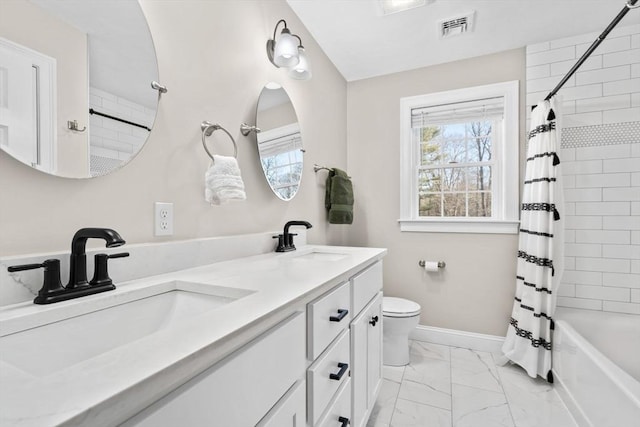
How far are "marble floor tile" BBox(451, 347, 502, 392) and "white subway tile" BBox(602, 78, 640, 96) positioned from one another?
2098 millimetres

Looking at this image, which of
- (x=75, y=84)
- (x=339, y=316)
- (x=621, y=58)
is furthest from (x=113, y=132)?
(x=621, y=58)

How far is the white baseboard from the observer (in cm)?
238

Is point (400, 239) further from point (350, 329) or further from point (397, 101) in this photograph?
point (350, 329)

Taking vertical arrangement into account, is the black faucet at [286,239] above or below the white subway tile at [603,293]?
above

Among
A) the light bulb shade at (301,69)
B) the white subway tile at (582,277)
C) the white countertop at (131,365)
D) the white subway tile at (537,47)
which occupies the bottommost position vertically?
the white subway tile at (582,277)

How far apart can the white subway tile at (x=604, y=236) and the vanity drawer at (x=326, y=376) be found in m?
2.09

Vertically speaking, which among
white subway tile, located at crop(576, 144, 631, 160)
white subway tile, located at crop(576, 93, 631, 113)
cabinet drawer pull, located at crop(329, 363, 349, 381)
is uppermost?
white subway tile, located at crop(576, 93, 631, 113)

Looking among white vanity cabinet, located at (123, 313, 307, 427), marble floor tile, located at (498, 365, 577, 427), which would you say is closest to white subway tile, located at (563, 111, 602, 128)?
marble floor tile, located at (498, 365, 577, 427)

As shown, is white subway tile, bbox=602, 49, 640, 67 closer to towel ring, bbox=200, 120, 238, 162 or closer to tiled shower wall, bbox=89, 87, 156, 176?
towel ring, bbox=200, 120, 238, 162

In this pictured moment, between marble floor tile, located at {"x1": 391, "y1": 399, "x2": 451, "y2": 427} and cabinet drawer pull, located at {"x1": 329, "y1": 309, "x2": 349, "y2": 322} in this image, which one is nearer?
cabinet drawer pull, located at {"x1": 329, "y1": 309, "x2": 349, "y2": 322}

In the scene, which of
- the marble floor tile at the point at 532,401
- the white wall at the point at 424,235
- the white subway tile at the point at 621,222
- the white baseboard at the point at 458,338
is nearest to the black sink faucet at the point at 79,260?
the marble floor tile at the point at 532,401

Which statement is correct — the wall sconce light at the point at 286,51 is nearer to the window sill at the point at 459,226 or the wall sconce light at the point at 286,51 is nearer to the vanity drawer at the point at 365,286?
the vanity drawer at the point at 365,286

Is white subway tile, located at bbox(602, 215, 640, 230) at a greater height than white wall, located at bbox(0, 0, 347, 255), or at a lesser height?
lesser

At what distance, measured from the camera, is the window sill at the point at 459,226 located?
235 centimetres
